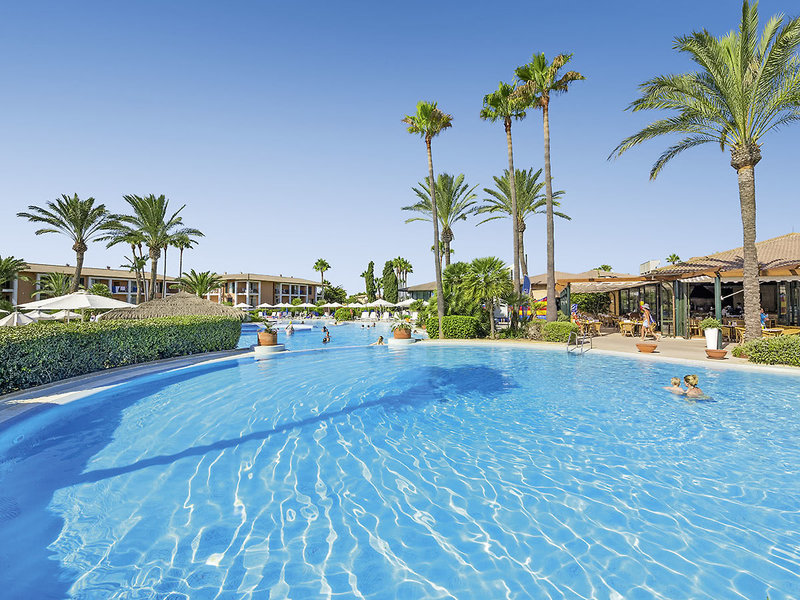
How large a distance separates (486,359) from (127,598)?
13958 millimetres

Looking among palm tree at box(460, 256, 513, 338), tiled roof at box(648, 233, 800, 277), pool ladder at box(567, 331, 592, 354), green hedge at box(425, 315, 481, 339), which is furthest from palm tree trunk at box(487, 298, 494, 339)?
tiled roof at box(648, 233, 800, 277)

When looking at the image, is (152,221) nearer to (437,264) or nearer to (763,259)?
(437,264)

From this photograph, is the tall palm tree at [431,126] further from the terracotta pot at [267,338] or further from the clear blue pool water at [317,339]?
the terracotta pot at [267,338]

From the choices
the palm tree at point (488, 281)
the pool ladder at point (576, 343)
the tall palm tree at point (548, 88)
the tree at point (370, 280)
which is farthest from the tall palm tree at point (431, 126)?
the tree at point (370, 280)

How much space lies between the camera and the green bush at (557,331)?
1897cm

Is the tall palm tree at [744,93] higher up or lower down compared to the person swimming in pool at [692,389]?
higher up

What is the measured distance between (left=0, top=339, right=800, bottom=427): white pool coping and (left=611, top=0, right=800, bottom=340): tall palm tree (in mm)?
3167

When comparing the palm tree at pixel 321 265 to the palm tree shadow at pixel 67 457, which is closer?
the palm tree shadow at pixel 67 457

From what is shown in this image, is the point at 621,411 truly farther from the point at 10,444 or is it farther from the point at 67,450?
the point at 10,444

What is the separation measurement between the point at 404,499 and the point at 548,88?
2254 centimetres

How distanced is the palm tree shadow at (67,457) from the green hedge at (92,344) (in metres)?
1.69

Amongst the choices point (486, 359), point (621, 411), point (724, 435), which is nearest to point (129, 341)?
point (486, 359)

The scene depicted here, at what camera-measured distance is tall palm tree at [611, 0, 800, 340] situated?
521 inches

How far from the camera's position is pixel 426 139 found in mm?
23359
